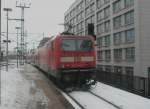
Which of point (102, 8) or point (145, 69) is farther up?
point (102, 8)

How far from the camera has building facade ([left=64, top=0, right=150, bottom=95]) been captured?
1657 inches

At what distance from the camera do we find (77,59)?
17.2m

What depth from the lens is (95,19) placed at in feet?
209

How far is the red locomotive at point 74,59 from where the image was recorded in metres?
16.9

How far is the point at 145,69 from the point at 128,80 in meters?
24.9

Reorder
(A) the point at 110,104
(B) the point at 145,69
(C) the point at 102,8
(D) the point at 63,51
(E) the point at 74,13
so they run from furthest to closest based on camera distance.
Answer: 1. (E) the point at 74,13
2. (C) the point at 102,8
3. (B) the point at 145,69
4. (D) the point at 63,51
5. (A) the point at 110,104

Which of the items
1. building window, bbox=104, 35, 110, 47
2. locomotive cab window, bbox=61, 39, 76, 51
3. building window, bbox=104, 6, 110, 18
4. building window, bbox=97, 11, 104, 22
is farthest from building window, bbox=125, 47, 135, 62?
locomotive cab window, bbox=61, 39, 76, 51

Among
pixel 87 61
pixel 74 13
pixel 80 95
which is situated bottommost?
pixel 80 95

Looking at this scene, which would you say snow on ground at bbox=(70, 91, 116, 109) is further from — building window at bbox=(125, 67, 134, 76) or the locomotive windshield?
building window at bbox=(125, 67, 134, 76)

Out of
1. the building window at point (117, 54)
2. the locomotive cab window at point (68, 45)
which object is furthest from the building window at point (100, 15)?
the locomotive cab window at point (68, 45)

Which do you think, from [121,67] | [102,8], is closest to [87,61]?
[121,67]

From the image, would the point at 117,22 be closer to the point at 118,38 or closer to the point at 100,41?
the point at 118,38

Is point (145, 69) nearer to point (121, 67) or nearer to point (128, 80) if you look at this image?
point (121, 67)

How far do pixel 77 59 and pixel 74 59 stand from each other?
0.18m
